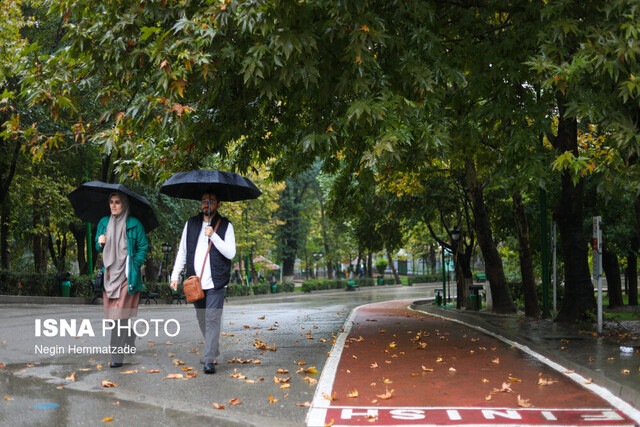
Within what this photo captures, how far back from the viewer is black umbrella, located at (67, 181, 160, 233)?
24.7 ft

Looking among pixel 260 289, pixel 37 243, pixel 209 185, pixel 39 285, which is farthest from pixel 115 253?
pixel 260 289

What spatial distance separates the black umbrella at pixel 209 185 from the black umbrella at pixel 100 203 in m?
0.33

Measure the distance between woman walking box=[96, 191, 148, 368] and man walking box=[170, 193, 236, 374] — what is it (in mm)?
523

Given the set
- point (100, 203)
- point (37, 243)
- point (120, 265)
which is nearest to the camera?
point (120, 265)

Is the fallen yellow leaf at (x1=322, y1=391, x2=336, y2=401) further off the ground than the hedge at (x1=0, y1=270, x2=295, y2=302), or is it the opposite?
the hedge at (x1=0, y1=270, x2=295, y2=302)

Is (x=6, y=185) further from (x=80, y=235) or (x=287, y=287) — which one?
(x=287, y=287)

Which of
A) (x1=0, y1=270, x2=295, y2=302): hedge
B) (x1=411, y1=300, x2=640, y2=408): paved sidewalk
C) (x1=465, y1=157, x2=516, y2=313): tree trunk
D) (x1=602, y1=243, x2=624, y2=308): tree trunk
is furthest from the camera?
(x1=602, y1=243, x2=624, y2=308): tree trunk

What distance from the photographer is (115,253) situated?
24.4 feet

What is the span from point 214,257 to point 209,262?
8 centimetres

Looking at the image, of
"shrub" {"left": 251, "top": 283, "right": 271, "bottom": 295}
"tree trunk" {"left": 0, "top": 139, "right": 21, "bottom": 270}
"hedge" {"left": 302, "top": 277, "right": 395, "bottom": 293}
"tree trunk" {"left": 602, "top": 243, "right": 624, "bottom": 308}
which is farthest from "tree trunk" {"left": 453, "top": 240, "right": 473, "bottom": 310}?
"hedge" {"left": 302, "top": 277, "right": 395, "bottom": 293}

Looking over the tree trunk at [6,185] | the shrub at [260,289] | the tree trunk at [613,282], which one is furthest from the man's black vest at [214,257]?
the shrub at [260,289]

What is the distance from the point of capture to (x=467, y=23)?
10469 mm

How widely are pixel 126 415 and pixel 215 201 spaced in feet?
9.40

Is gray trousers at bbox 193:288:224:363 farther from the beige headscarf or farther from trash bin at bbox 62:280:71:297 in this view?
trash bin at bbox 62:280:71:297
